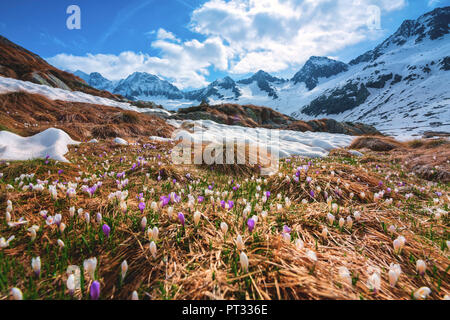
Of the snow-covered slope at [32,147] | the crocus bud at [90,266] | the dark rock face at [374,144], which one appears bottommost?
the crocus bud at [90,266]

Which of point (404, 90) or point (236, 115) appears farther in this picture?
point (404, 90)

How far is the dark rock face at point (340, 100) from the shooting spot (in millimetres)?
143000

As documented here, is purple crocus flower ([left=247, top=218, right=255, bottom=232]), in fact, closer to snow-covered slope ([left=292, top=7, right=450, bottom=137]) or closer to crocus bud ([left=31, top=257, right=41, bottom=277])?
crocus bud ([left=31, top=257, right=41, bottom=277])

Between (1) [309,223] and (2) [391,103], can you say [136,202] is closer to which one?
(1) [309,223]

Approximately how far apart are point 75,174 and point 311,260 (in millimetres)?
4000

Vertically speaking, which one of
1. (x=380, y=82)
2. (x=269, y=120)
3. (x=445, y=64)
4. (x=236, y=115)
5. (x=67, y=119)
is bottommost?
(x=67, y=119)

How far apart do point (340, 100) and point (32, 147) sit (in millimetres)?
177397

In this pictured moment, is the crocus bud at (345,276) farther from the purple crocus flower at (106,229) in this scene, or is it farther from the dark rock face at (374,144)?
the dark rock face at (374,144)

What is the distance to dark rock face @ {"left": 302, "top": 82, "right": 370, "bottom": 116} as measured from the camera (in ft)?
469

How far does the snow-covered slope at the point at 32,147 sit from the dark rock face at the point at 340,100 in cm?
16788

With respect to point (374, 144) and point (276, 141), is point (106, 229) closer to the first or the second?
point (276, 141)

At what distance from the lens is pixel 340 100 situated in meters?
148

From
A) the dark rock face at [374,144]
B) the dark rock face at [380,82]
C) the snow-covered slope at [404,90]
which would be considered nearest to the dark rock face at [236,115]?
the dark rock face at [374,144]

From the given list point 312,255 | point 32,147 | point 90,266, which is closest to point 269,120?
point 32,147
